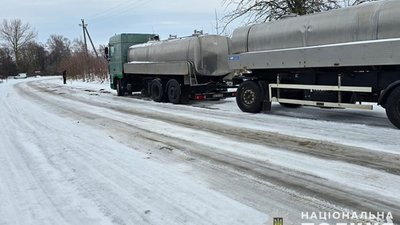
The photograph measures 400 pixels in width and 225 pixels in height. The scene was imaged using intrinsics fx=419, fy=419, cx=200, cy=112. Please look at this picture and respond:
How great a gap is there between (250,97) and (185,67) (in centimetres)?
424

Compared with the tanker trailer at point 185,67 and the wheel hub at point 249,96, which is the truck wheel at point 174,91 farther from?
the wheel hub at point 249,96

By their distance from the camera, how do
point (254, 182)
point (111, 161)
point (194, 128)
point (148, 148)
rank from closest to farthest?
point (254, 182)
point (111, 161)
point (148, 148)
point (194, 128)

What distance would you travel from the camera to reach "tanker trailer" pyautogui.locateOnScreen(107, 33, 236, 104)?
658 inches

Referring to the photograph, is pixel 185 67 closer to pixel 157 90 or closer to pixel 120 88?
pixel 157 90

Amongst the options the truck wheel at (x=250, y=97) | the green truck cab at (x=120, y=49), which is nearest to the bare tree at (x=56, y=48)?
the green truck cab at (x=120, y=49)

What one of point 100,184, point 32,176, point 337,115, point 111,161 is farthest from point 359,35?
point 32,176

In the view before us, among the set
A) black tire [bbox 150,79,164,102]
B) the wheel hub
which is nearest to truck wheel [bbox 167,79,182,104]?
black tire [bbox 150,79,164,102]

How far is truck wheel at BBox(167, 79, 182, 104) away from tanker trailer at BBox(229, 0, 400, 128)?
14.3ft

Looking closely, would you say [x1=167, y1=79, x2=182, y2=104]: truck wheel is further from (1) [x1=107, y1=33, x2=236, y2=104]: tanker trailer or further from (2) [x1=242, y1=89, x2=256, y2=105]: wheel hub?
(2) [x1=242, y1=89, x2=256, y2=105]: wheel hub

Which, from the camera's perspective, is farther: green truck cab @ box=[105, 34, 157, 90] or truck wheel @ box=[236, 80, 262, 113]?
green truck cab @ box=[105, 34, 157, 90]

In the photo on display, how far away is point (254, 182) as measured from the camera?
5.54 meters

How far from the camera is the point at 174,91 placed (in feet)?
58.7

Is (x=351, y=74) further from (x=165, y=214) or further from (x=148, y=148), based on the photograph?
(x=165, y=214)

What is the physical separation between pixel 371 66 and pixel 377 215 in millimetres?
6338
